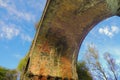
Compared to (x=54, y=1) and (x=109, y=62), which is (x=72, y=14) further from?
(x=109, y=62)

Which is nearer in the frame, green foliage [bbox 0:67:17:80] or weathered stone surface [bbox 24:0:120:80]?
weathered stone surface [bbox 24:0:120:80]

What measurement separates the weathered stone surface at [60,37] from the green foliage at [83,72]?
1016cm

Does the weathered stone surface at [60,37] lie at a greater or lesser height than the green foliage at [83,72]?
lesser

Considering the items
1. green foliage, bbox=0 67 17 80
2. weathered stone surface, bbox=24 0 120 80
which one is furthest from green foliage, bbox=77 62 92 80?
weathered stone surface, bbox=24 0 120 80

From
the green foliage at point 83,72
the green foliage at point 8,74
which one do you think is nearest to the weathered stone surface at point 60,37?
the green foliage at point 83,72

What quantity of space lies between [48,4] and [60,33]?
117 centimetres

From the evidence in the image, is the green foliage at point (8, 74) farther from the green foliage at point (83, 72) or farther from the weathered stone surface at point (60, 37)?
the weathered stone surface at point (60, 37)

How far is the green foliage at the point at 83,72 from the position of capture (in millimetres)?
17141

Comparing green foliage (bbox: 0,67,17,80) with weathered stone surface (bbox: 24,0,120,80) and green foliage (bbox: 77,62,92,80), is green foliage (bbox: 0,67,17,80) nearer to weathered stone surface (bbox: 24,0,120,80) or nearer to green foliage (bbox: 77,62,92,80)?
green foliage (bbox: 77,62,92,80)

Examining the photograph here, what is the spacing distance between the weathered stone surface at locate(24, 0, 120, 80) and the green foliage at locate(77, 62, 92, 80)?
10156 mm

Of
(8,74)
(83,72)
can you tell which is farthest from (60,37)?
(8,74)

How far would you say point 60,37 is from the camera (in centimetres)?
693

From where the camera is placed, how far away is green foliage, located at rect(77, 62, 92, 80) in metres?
17.1

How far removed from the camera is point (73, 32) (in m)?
6.68
